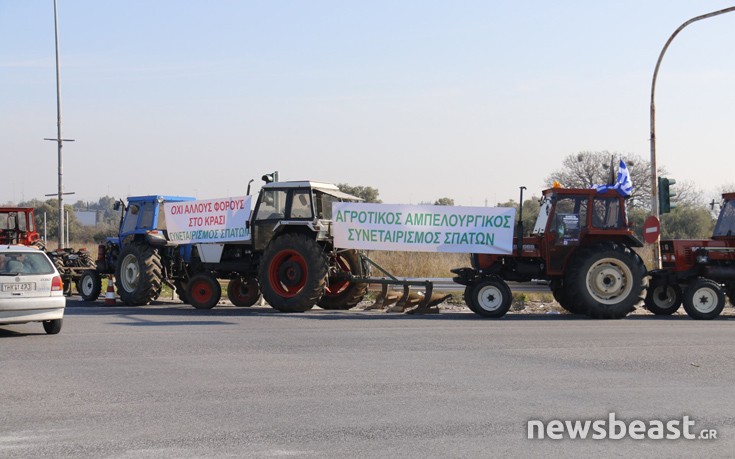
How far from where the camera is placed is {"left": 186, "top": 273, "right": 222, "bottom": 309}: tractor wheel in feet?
73.7

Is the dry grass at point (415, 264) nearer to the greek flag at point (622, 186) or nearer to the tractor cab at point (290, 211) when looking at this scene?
the tractor cab at point (290, 211)

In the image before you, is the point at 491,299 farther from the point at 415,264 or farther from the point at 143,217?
the point at 415,264

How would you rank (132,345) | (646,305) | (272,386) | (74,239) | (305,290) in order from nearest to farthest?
(272,386) → (132,345) → (305,290) → (646,305) → (74,239)

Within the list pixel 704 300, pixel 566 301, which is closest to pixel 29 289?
pixel 566 301

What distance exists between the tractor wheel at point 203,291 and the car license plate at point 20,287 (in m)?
7.27

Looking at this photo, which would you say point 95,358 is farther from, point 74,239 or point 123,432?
point 74,239

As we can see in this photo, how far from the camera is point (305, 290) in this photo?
2075 cm

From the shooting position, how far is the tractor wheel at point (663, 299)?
2172 cm

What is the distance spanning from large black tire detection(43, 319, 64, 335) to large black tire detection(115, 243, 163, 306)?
6.85 metres

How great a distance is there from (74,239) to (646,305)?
5972 cm

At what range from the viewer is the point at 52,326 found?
1590 centimetres

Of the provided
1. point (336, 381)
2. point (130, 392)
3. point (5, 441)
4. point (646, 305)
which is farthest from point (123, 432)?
point (646, 305)

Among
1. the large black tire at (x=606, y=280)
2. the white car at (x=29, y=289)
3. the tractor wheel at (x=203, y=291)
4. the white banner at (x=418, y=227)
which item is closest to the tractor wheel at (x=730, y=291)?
the large black tire at (x=606, y=280)

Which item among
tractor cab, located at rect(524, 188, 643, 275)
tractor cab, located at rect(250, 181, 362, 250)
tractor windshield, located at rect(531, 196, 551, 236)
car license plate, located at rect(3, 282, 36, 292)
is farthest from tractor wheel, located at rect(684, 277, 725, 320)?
car license plate, located at rect(3, 282, 36, 292)
